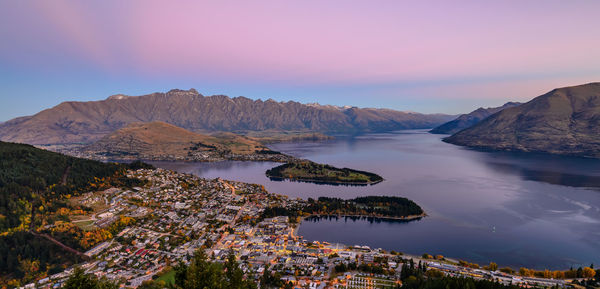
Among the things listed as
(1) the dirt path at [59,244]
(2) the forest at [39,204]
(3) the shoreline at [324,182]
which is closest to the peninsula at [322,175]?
(3) the shoreline at [324,182]

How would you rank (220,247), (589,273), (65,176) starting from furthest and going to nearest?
(65,176) < (220,247) < (589,273)

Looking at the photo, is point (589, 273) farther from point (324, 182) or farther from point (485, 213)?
point (324, 182)

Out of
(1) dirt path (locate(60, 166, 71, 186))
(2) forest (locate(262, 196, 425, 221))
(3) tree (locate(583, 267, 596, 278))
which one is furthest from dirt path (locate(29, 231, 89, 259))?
(3) tree (locate(583, 267, 596, 278))

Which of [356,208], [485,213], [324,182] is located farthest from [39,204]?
[485,213]

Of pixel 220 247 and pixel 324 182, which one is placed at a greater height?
pixel 324 182

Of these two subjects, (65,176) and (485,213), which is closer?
(485,213)

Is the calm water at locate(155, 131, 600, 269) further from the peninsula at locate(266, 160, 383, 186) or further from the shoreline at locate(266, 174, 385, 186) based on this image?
the peninsula at locate(266, 160, 383, 186)

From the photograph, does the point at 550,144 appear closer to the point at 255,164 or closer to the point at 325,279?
the point at 255,164
